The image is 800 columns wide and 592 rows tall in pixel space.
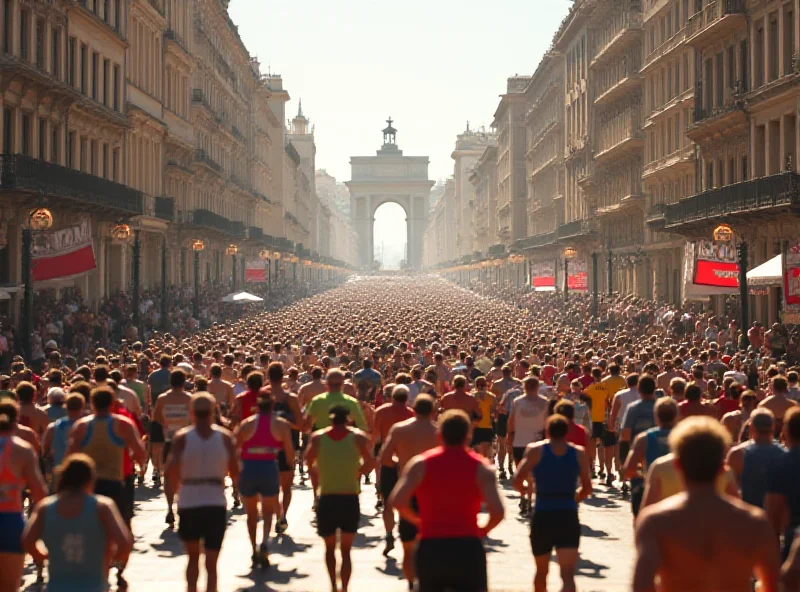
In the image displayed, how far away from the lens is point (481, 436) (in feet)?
59.4

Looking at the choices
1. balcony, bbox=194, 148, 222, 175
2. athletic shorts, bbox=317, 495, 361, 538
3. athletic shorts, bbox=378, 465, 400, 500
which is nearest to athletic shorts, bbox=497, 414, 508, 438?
athletic shorts, bbox=378, 465, 400, 500

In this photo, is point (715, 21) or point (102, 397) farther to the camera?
point (715, 21)

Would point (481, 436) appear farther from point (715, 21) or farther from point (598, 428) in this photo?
point (715, 21)

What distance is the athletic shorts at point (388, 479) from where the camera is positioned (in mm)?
13172

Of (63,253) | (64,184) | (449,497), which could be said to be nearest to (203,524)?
(449,497)

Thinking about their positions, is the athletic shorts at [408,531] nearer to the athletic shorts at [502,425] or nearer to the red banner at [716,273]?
the athletic shorts at [502,425]

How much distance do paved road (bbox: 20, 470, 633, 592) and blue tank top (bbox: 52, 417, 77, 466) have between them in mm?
1185

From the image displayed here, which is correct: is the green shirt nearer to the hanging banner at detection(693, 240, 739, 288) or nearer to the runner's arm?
the runner's arm

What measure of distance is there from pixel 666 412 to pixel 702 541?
5702 millimetres

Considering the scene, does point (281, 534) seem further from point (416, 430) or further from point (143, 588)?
point (416, 430)

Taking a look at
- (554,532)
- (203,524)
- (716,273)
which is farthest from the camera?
(716,273)

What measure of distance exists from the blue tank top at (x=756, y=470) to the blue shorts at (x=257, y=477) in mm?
4278

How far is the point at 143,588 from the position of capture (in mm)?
11641

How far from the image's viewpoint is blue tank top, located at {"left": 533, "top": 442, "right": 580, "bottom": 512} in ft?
33.2
